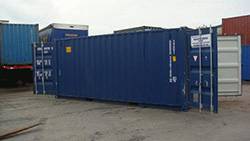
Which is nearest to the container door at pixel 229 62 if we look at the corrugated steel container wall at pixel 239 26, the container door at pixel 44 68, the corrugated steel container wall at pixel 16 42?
the container door at pixel 44 68

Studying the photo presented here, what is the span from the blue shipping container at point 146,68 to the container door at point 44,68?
1080mm

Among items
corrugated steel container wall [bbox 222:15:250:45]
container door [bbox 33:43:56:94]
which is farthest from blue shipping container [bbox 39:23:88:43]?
corrugated steel container wall [bbox 222:15:250:45]

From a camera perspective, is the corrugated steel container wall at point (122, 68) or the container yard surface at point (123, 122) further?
the corrugated steel container wall at point (122, 68)

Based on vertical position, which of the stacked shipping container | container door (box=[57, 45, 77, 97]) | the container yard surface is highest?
the stacked shipping container

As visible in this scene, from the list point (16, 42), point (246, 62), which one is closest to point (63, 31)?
point (16, 42)

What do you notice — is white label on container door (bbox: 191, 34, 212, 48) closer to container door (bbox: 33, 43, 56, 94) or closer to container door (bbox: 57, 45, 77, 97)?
container door (bbox: 57, 45, 77, 97)

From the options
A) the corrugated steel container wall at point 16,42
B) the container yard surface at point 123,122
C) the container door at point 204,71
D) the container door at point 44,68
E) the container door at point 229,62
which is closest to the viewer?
the container yard surface at point 123,122

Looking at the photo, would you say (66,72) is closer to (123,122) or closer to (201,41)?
(123,122)

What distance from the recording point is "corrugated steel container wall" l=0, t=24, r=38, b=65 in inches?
758

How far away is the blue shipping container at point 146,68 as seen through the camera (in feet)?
33.0

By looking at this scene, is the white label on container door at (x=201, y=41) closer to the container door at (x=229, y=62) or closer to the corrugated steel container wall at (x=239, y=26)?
the container door at (x=229, y=62)

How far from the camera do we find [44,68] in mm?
15055

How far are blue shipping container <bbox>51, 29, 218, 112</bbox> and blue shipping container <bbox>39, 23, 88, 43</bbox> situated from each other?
20.9ft

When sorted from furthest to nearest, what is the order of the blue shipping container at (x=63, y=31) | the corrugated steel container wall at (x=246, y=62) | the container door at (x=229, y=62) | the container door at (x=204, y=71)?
the corrugated steel container wall at (x=246, y=62), the blue shipping container at (x=63, y=31), the container door at (x=229, y=62), the container door at (x=204, y=71)
